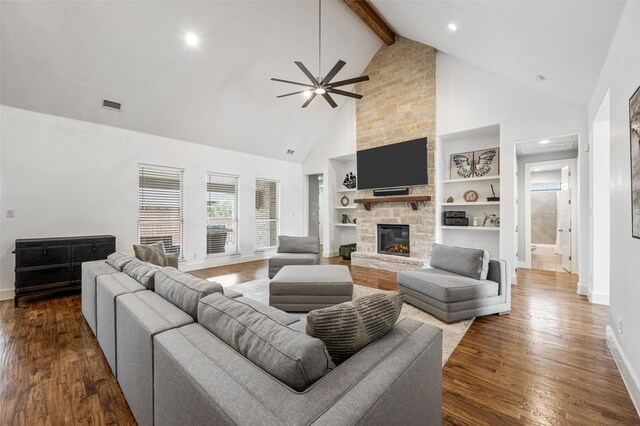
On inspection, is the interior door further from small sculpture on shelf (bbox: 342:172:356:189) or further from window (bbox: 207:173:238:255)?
window (bbox: 207:173:238:255)

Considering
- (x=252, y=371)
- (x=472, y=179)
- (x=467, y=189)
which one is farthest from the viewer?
(x=467, y=189)

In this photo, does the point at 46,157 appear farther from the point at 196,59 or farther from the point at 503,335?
the point at 503,335

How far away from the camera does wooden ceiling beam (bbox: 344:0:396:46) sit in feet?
15.1

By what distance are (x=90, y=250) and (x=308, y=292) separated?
359cm

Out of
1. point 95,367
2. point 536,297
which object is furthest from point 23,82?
point 536,297

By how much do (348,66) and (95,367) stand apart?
645 centimetres

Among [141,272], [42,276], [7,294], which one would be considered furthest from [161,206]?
[141,272]

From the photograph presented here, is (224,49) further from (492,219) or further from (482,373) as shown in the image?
(492,219)

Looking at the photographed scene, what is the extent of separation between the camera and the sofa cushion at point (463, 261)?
10.4ft

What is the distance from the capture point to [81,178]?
445 centimetres

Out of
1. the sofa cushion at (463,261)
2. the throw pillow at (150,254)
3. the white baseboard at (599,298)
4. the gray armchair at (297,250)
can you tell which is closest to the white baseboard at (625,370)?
the sofa cushion at (463,261)

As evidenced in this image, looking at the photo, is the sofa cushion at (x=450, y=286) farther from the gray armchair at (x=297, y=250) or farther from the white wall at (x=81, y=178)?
the white wall at (x=81, y=178)

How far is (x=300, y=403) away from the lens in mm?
790

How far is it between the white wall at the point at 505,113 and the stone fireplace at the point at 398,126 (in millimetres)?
284
